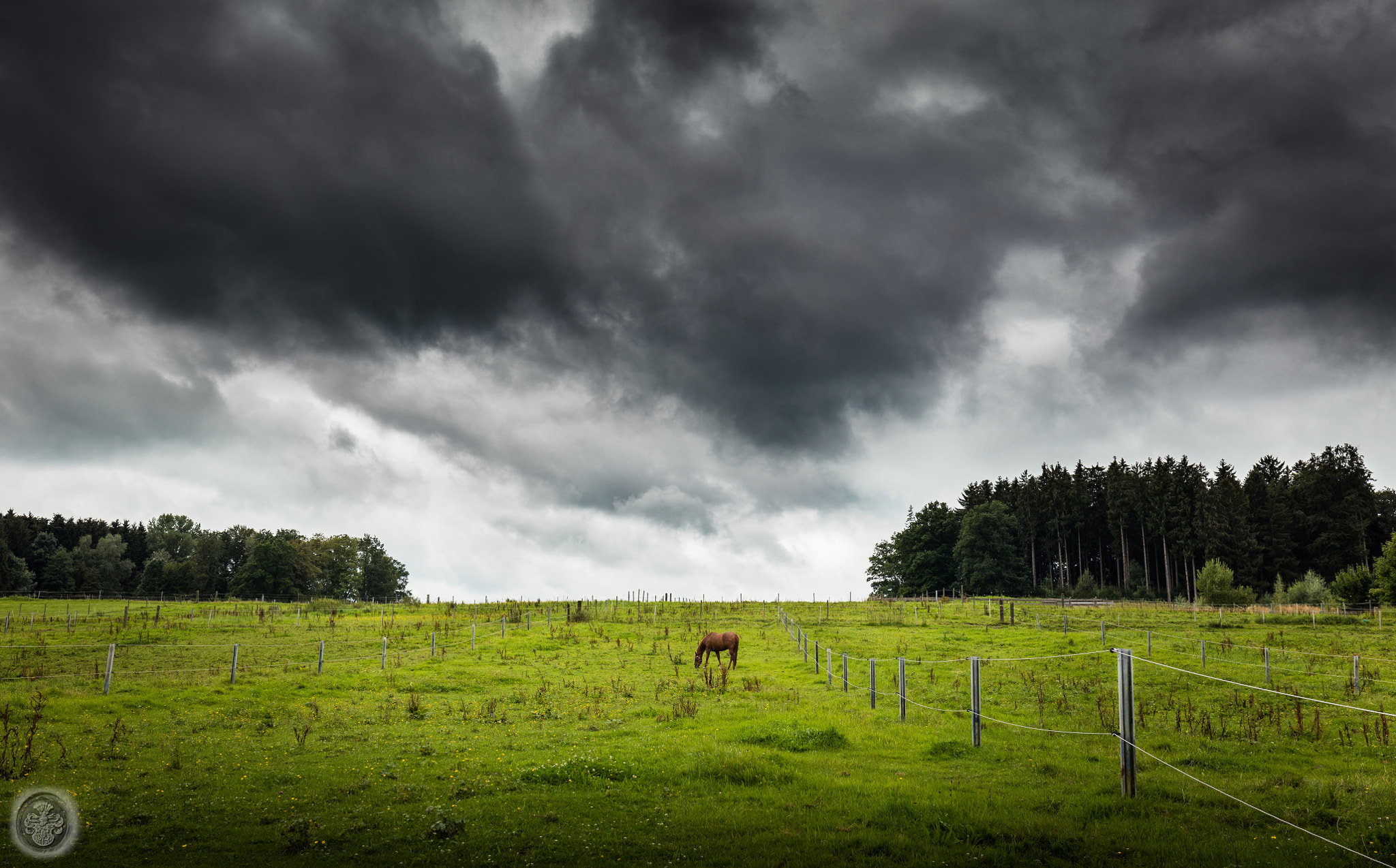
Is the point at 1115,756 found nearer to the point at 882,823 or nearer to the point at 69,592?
the point at 882,823

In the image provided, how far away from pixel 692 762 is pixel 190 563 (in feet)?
501

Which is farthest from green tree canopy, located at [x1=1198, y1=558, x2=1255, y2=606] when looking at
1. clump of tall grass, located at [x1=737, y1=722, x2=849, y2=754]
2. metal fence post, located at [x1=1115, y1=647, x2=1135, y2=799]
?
metal fence post, located at [x1=1115, y1=647, x2=1135, y2=799]

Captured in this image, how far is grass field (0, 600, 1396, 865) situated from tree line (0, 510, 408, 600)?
309 feet

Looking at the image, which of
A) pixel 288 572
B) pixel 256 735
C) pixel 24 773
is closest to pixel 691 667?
pixel 256 735

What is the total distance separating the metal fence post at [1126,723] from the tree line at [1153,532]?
3347 inches

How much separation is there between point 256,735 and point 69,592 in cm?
14184

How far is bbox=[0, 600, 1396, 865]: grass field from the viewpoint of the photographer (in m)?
10.9

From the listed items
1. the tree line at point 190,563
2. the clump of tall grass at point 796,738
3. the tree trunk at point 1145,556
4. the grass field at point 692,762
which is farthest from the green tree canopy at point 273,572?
the tree trunk at point 1145,556

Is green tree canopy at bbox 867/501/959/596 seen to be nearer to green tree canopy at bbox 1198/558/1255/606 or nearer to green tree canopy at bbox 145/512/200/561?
green tree canopy at bbox 1198/558/1255/606

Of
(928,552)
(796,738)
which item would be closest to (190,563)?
(928,552)

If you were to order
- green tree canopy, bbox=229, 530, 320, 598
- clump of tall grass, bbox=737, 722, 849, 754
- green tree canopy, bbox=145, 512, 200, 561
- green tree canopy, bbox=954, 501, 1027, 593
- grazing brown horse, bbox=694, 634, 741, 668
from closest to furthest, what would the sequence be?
clump of tall grass, bbox=737, 722, 849, 754 → grazing brown horse, bbox=694, 634, 741, 668 → green tree canopy, bbox=954, 501, 1027, 593 → green tree canopy, bbox=229, 530, 320, 598 → green tree canopy, bbox=145, 512, 200, 561

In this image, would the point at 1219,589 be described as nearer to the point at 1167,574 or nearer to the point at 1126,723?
the point at 1167,574

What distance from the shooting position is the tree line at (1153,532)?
332ft

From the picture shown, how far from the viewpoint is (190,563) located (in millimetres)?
136375
